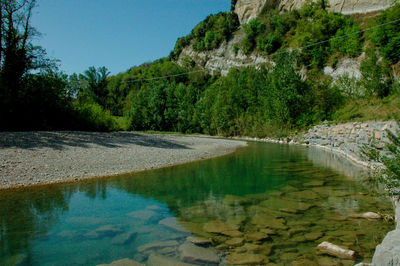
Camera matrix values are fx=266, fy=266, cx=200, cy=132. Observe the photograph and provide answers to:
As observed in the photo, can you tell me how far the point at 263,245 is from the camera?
14.7 ft

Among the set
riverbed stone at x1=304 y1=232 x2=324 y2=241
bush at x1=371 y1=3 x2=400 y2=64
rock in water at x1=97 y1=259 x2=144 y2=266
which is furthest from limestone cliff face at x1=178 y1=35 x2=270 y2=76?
rock in water at x1=97 y1=259 x2=144 y2=266

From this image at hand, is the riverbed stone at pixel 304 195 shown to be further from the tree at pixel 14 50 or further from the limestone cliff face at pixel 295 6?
the limestone cliff face at pixel 295 6

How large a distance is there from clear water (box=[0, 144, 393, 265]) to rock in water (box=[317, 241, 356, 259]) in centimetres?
12

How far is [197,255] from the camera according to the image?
4.08 meters

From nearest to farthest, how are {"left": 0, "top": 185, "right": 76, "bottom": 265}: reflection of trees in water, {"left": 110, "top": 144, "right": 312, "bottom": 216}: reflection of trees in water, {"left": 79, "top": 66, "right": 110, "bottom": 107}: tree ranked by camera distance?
{"left": 0, "top": 185, "right": 76, "bottom": 265}: reflection of trees in water → {"left": 110, "top": 144, "right": 312, "bottom": 216}: reflection of trees in water → {"left": 79, "top": 66, "right": 110, "bottom": 107}: tree

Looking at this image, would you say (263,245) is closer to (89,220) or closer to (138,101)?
(89,220)

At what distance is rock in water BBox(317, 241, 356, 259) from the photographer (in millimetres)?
3896

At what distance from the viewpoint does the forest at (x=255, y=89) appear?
19188mm

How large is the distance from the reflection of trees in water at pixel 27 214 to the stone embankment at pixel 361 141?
4.70 m

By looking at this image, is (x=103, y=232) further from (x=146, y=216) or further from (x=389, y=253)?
(x=389, y=253)

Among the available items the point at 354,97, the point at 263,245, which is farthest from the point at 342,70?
the point at 263,245

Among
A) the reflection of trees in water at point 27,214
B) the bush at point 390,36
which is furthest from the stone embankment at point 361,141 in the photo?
the bush at point 390,36

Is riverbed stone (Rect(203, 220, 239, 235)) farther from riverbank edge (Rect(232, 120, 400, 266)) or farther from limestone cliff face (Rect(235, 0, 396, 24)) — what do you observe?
limestone cliff face (Rect(235, 0, 396, 24))

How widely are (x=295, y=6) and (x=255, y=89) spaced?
3698 centimetres
